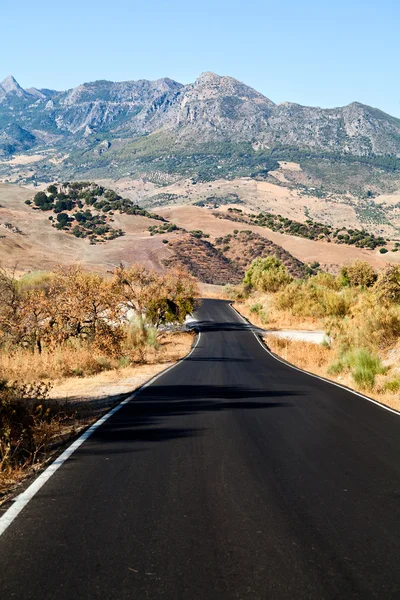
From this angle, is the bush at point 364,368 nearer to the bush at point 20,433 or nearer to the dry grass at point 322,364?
the dry grass at point 322,364

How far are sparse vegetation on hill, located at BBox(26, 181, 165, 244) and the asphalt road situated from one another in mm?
95711

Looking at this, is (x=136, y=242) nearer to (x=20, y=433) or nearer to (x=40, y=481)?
(x=20, y=433)

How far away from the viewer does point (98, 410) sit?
35.3 feet

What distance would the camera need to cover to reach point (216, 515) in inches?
186

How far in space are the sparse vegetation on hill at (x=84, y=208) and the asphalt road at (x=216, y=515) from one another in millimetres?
95711

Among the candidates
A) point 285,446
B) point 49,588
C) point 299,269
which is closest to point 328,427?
point 285,446

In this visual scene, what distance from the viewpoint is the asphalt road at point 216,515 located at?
3520 mm

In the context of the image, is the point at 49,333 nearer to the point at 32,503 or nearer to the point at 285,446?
the point at 285,446

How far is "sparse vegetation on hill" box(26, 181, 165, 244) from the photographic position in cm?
10712

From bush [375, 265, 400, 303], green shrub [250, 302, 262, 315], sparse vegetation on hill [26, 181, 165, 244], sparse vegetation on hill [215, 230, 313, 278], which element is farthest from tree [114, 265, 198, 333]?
sparse vegetation on hill [26, 181, 165, 244]

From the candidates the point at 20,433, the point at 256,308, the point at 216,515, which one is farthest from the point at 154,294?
the point at 216,515

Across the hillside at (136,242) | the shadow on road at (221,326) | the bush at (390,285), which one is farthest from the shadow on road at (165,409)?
the hillside at (136,242)

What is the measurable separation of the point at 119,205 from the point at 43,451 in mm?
124246

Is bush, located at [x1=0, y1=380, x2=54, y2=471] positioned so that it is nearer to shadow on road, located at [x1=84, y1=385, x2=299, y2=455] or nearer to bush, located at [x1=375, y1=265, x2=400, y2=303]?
shadow on road, located at [x1=84, y1=385, x2=299, y2=455]
